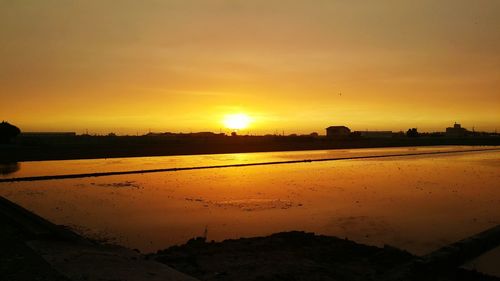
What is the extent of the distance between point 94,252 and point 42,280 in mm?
1621

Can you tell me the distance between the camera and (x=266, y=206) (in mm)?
13984

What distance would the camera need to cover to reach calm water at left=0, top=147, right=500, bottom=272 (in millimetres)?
10461

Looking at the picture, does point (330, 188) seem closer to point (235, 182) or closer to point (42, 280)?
point (235, 182)

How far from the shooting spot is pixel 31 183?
19719mm

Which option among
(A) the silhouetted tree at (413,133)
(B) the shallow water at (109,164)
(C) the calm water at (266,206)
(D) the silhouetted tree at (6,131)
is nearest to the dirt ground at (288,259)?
(C) the calm water at (266,206)

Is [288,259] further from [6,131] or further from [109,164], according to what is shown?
[6,131]

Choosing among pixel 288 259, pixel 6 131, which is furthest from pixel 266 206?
pixel 6 131

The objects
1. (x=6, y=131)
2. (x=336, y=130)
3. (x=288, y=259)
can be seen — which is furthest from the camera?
(x=336, y=130)

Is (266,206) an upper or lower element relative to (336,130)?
lower

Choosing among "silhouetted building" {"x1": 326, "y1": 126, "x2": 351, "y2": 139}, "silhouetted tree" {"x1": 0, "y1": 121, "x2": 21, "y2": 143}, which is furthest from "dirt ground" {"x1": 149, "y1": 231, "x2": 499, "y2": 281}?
"silhouetted building" {"x1": 326, "y1": 126, "x2": 351, "y2": 139}

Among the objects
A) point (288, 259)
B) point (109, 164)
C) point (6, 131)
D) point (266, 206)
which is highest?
point (6, 131)

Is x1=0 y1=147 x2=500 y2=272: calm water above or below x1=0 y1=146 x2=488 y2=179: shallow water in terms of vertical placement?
below

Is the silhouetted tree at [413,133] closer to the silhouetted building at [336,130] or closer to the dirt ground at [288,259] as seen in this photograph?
the silhouetted building at [336,130]

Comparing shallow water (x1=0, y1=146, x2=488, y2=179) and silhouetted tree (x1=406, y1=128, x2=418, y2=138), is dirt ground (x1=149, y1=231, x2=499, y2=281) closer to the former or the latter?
shallow water (x1=0, y1=146, x2=488, y2=179)
